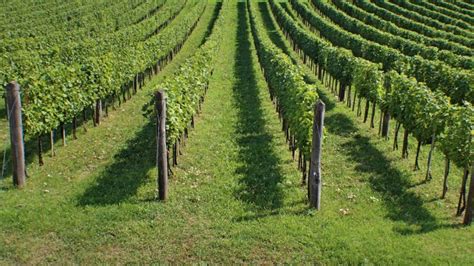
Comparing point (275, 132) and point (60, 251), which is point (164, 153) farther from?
point (275, 132)

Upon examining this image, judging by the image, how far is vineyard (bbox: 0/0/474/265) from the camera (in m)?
9.88

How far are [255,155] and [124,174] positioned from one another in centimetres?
420

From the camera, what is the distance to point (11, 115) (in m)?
12.1

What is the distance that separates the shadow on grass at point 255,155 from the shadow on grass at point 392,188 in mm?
2657

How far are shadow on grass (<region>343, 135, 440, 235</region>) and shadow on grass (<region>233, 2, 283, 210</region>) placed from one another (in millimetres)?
2657

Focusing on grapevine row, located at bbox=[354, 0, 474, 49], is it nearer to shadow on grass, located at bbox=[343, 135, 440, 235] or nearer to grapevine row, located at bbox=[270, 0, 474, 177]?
grapevine row, located at bbox=[270, 0, 474, 177]

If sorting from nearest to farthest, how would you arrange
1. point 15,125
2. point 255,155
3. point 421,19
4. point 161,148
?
point 161,148, point 15,125, point 255,155, point 421,19

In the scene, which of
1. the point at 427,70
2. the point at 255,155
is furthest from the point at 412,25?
the point at 255,155

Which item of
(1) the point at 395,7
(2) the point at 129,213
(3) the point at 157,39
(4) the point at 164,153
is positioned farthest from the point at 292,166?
(1) the point at 395,7

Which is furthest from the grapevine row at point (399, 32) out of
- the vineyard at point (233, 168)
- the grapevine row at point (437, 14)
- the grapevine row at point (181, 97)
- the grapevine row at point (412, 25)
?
the grapevine row at point (181, 97)

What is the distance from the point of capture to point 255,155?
1535 cm

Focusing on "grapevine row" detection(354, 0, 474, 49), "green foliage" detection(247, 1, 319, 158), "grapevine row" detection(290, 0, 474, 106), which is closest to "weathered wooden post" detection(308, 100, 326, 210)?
"green foliage" detection(247, 1, 319, 158)

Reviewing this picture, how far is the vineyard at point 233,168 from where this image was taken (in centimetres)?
988

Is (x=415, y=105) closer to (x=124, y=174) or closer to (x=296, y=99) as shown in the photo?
(x=296, y=99)
